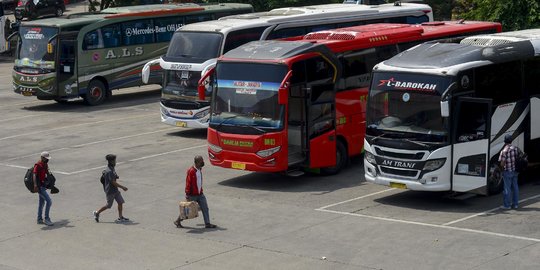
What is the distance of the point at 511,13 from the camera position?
113ft

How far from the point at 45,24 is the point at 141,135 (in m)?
7.79

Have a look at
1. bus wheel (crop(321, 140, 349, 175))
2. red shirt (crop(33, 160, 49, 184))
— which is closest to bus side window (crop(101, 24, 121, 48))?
bus wheel (crop(321, 140, 349, 175))

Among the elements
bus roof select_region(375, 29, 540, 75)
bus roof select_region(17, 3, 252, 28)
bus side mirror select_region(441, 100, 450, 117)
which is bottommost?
bus side mirror select_region(441, 100, 450, 117)

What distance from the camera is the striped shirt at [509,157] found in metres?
19.8

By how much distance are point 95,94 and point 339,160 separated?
15225 mm

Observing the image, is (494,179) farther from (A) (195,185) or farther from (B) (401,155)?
(A) (195,185)

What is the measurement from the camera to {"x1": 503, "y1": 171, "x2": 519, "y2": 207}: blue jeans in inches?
784

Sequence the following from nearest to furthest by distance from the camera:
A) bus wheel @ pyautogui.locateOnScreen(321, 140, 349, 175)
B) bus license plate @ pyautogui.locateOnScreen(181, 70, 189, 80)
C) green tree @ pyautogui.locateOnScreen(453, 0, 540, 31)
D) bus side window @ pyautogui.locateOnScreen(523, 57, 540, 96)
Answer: bus side window @ pyautogui.locateOnScreen(523, 57, 540, 96) < bus wheel @ pyautogui.locateOnScreen(321, 140, 349, 175) < bus license plate @ pyautogui.locateOnScreen(181, 70, 189, 80) < green tree @ pyautogui.locateOnScreen(453, 0, 540, 31)

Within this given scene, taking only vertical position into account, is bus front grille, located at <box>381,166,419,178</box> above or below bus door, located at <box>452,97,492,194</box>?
below

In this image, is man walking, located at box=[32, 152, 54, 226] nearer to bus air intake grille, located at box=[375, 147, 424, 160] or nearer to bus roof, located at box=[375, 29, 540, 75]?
bus air intake grille, located at box=[375, 147, 424, 160]

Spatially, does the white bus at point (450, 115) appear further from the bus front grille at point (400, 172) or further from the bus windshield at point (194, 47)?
the bus windshield at point (194, 47)

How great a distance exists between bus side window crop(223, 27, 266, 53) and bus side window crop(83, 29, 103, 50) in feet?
27.7

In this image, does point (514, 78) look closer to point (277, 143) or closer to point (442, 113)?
point (442, 113)

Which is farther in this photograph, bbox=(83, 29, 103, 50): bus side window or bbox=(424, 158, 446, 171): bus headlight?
bbox=(83, 29, 103, 50): bus side window
